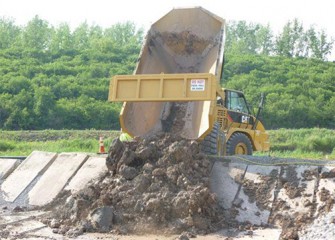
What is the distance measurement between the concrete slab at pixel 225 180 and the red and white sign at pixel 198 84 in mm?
1278

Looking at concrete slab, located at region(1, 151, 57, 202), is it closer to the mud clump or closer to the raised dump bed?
the mud clump

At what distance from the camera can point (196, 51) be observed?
36.4ft

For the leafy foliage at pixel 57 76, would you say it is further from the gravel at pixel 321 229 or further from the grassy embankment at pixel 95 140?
the gravel at pixel 321 229

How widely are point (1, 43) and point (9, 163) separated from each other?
54.6 metres

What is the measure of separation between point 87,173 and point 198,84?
265 cm

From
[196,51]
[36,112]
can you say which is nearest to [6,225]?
[196,51]

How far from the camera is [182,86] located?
9008 mm

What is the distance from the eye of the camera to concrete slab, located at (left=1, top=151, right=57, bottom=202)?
9.92 m

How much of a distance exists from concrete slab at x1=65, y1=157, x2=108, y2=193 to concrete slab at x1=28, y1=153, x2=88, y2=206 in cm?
14

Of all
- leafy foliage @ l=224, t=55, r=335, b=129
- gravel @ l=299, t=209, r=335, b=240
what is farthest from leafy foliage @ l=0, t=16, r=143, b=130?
gravel @ l=299, t=209, r=335, b=240

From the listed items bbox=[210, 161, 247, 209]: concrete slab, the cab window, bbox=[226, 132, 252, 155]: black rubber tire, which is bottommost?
bbox=[210, 161, 247, 209]: concrete slab

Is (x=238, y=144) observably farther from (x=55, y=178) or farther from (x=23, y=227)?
(x=23, y=227)

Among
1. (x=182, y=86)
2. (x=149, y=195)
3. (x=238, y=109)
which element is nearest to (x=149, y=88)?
(x=182, y=86)

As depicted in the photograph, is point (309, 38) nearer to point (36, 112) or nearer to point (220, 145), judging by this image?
point (36, 112)
